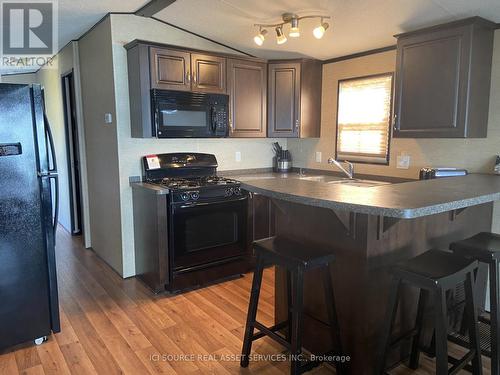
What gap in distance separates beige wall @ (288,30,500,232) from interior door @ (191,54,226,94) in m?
1.17

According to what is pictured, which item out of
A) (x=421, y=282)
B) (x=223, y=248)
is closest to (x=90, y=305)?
(x=223, y=248)

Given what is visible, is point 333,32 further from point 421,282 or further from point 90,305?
point 90,305

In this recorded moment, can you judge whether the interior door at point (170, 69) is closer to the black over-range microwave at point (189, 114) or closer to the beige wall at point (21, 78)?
the black over-range microwave at point (189, 114)

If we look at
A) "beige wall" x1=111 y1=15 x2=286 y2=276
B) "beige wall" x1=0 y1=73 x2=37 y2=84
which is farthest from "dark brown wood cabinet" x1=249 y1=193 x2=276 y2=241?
"beige wall" x1=0 y1=73 x2=37 y2=84

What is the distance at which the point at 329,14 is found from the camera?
2.73 m

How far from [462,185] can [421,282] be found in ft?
2.66

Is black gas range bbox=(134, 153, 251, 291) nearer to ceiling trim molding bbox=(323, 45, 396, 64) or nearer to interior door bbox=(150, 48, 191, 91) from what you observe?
interior door bbox=(150, 48, 191, 91)

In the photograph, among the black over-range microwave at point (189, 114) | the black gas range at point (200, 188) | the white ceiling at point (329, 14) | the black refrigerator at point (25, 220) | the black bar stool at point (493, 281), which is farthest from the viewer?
the black over-range microwave at point (189, 114)

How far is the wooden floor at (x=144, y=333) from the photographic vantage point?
2178mm

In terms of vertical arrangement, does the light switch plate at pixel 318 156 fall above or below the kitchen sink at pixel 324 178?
above

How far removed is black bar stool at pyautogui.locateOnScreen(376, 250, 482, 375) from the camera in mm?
1590

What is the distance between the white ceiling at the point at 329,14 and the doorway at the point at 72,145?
1922 mm

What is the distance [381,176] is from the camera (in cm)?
350

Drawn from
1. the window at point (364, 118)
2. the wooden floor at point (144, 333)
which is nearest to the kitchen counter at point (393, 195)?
the wooden floor at point (144, 333)
